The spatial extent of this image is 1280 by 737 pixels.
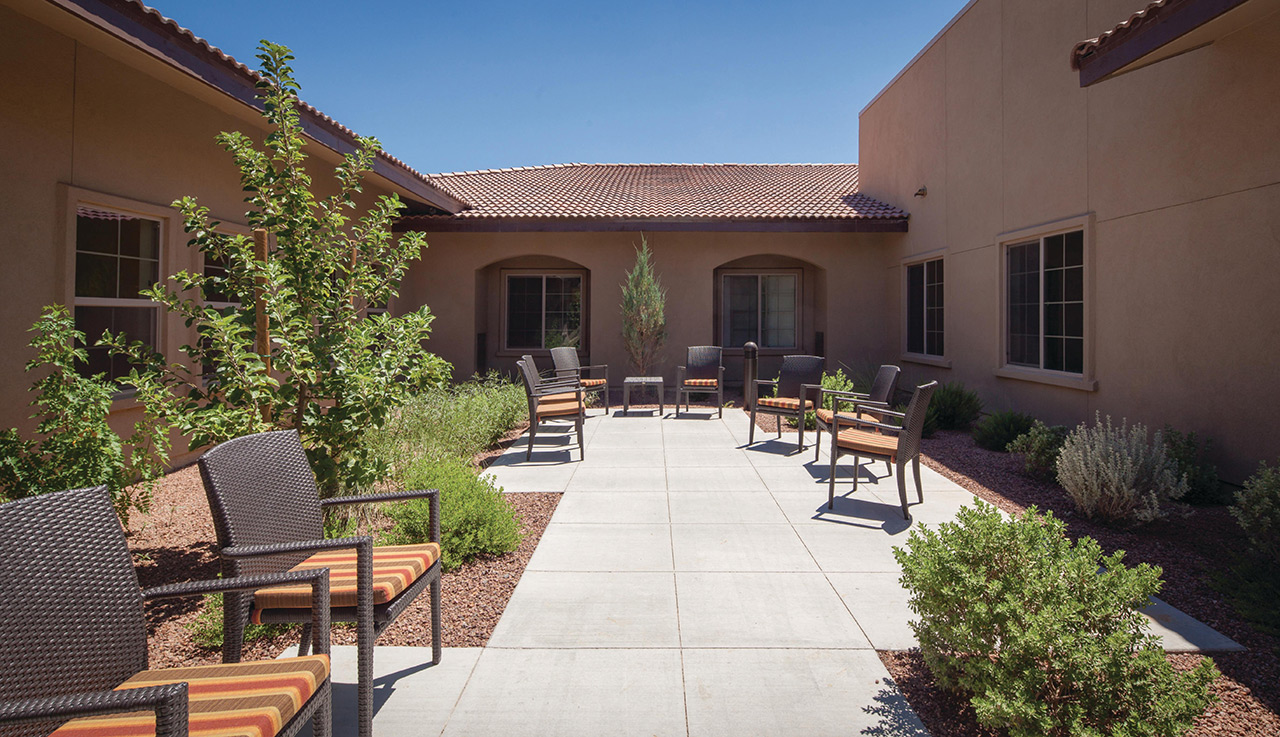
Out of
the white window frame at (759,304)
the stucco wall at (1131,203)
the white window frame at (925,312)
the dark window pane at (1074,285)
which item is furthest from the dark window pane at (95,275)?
the white window frame at (925,312)

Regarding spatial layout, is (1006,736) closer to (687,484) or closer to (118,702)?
(118,702)

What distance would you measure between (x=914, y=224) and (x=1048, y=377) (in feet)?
16.5

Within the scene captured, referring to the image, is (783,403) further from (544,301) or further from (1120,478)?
(544,301)

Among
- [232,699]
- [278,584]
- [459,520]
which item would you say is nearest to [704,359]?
[459,520]

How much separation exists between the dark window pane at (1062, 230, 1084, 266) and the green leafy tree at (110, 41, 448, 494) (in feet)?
24.4

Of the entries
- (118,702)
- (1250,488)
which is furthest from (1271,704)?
(118,702)

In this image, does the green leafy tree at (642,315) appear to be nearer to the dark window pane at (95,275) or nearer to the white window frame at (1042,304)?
the white window frame at (1042,304)

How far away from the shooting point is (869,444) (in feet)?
18.1

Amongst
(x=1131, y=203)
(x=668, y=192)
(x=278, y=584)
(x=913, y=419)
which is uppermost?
(x=668, y=192)

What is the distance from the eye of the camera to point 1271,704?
9.01 feet

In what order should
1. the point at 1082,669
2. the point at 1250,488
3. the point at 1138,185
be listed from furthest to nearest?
the point at 1138,185 < the point at 1250,488 < the point at 1082,669

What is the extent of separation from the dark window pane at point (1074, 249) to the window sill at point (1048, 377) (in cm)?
134

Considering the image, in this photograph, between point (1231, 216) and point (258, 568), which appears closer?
point (258, 568)

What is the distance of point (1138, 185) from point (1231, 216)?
1227 millimetres
